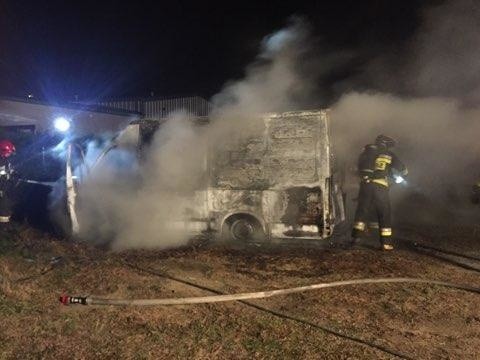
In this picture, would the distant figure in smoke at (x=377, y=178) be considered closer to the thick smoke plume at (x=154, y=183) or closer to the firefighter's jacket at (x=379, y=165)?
the firefighter's jacket at (x=379, y=165)

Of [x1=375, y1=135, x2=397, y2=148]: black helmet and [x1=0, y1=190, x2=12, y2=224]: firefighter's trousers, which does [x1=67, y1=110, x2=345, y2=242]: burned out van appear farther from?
[x1=0, y1=190, x2=12, y2=224]: firefighter's trousers

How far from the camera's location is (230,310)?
4203mm

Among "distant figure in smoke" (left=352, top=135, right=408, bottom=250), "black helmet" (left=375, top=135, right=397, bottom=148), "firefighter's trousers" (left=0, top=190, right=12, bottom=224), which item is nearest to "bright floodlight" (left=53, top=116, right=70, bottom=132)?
"firefighter's trousers" (left=0, top=190, right=12, bottom=224)

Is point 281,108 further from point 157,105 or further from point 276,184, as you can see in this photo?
point 157,105

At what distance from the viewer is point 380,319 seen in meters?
4.01

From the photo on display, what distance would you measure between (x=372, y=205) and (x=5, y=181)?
643cm

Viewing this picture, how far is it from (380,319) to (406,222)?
610 cm

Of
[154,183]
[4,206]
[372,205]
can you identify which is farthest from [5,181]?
[372,205]

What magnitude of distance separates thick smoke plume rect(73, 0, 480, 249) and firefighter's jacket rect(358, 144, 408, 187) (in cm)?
53

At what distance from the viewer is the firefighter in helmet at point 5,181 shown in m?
7.15

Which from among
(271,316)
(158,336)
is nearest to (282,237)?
(271,316)

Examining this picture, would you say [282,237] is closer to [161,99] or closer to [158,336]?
[158,336]

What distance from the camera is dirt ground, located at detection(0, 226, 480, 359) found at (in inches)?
136

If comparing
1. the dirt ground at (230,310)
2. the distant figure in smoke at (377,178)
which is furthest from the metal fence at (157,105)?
the dirt ground at (230,310)
